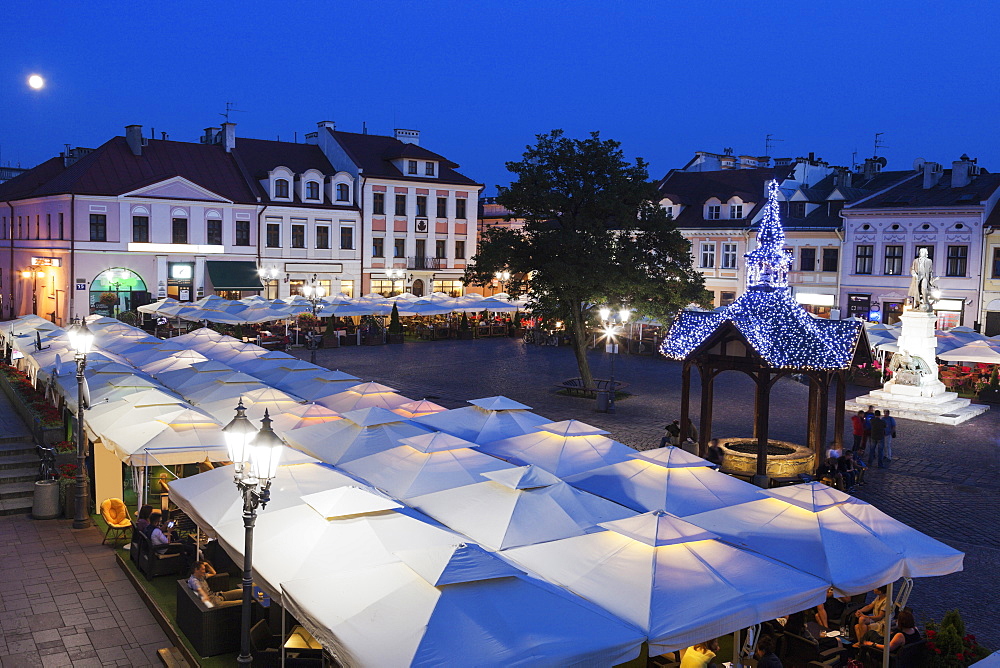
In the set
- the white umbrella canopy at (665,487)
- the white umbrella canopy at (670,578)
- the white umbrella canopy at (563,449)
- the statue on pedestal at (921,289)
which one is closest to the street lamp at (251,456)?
the white umbrella canopy at (670,578)

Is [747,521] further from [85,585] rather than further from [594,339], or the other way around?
[594,339]

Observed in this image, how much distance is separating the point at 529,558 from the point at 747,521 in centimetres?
314

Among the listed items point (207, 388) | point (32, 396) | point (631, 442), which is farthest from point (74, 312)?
point (631, 442)

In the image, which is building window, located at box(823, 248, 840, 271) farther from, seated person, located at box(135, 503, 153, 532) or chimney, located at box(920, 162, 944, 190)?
seated person, located at box(135, 503, 153, 532)

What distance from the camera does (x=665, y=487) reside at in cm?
1309

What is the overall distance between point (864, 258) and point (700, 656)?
41.6m

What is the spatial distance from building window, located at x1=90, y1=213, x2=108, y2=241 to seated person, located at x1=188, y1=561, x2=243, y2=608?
39470 mm

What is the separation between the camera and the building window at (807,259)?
49438mm

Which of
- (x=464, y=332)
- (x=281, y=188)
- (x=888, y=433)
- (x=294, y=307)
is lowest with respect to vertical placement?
(x=888, y=433)

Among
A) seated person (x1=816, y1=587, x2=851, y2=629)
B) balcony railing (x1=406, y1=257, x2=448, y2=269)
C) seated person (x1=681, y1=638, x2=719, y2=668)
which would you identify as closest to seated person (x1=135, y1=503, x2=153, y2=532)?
seated person (x1=681, y1=638, x2=719, y2=668)

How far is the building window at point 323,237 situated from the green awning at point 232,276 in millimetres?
4886

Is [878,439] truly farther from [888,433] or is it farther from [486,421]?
[486,421]

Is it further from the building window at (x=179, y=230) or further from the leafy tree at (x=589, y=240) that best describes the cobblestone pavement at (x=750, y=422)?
the building window at (x=179, y=230)


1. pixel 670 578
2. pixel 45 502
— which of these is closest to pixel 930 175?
pixel 670 578
